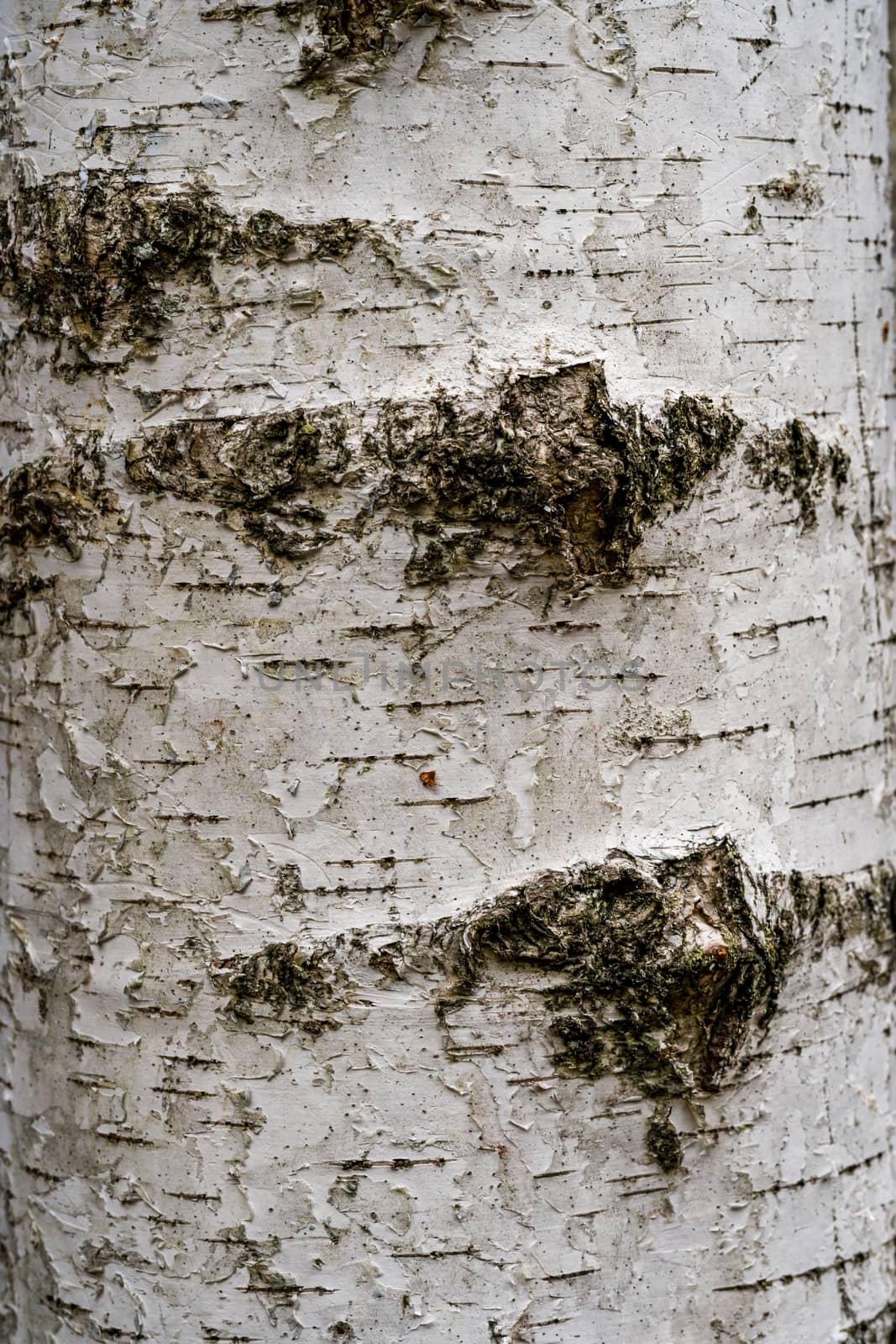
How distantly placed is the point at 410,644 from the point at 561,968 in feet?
0.95

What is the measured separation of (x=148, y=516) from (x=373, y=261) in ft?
0.91

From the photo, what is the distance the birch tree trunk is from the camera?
975 mm

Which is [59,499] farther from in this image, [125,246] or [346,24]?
[346,24]

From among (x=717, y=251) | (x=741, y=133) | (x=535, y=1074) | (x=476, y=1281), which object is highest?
(x=741, y=133)

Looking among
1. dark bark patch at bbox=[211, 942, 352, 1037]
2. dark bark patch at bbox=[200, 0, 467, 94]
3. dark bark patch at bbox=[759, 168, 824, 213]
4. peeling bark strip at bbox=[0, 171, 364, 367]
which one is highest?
dark bark patch at bbox=[200, 0, 467, 94]

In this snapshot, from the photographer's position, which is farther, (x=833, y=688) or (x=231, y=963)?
(x=833, y=688)

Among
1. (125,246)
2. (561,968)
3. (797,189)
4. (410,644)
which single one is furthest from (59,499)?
(797,189)

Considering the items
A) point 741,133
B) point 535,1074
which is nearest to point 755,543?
point 741,133

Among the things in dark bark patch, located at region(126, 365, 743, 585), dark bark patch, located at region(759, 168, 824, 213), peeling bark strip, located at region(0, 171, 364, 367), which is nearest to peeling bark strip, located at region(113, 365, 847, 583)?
dark bark patch, located at region(126, 365, 743, 585)

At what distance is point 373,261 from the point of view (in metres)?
0.97

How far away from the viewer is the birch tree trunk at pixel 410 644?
0.98 metres

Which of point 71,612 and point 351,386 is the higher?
point 351,386

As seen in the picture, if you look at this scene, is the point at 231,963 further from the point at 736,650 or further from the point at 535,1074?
the point at 736,650

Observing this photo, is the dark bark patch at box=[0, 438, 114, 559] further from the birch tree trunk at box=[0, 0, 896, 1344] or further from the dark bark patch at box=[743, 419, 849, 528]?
the dark bark patch at box=[743, 419, 849, 528]
